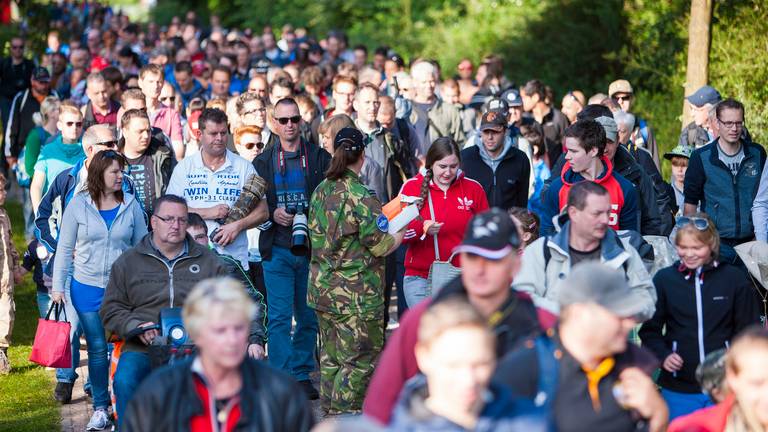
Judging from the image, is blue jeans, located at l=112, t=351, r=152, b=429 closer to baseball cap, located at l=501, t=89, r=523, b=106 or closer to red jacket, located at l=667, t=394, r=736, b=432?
red jacket, located at l=667, t=394, r=736, b=432

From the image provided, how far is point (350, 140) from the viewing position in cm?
969

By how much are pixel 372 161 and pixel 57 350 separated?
3.89m

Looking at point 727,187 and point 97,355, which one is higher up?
point 727,187

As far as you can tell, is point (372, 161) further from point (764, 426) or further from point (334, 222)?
point (764, 426)

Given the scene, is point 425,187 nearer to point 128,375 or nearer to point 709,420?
point 128,375

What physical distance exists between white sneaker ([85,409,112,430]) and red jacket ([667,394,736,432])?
4.93 metres

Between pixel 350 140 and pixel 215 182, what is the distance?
1.34 m

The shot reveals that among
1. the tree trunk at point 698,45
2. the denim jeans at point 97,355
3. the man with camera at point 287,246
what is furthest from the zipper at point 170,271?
the tree trunk at point 698,45

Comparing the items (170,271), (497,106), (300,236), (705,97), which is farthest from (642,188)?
(705,97)

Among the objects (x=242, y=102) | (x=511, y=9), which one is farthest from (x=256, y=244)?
(x=511, y=9)

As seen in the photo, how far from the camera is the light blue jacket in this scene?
975cm

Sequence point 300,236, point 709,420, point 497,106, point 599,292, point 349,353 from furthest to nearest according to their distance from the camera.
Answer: point 497,106
point 300,236
point 349,353
point 709,420
point 599,292

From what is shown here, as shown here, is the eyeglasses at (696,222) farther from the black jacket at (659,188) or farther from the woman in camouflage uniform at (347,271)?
the black jacket at (659,188)

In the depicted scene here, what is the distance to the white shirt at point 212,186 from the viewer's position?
10.4 m
